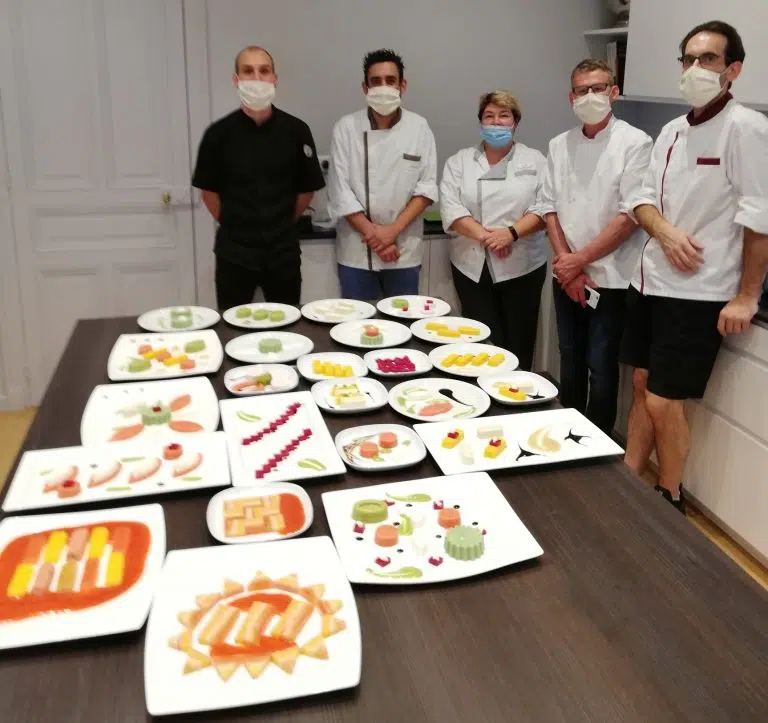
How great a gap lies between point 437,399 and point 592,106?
1.41 meters

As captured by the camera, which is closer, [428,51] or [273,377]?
[273,377]

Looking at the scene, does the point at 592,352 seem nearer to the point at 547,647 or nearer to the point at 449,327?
the point at 449,327

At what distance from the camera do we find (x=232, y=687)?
926 mm

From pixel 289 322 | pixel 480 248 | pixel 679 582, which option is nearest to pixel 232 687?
pixel 679 582

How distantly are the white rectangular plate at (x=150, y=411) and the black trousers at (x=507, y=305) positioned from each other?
1.65 metres

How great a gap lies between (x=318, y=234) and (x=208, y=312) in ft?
3.63

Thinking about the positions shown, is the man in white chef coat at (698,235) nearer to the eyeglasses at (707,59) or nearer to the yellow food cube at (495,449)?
the eyeglasses at (707,59)

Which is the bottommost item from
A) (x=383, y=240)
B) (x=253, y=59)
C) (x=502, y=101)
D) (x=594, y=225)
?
(x=383, y=240)

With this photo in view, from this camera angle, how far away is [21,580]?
110cm

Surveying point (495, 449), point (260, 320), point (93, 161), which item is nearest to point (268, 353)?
point (260, 320)

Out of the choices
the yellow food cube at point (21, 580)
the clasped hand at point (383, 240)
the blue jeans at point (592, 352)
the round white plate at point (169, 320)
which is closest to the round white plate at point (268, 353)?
the round white plate at point (169, 320)

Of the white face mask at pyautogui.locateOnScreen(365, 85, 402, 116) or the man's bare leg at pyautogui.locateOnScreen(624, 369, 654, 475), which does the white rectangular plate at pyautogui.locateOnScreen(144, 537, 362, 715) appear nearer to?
the man's bare leg at pyautogui.locateOnScreen(624, 369, 654, 475)

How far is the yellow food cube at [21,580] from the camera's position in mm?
1074

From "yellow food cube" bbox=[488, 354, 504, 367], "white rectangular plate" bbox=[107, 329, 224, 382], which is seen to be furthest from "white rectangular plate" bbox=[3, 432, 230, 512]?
"yellow food cube" bbox=[488, 354, 504, 367]
